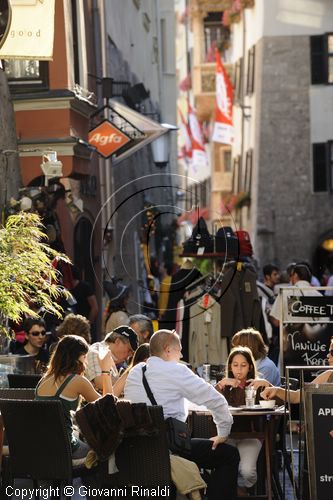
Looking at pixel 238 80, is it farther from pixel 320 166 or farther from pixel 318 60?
pixel 320 166

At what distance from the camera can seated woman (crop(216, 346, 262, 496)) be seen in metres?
11.2

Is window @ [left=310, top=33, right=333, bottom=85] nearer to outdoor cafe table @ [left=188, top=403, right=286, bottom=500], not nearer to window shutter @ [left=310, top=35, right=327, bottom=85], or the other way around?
window shutter @ [left=310, top=35, right=327, bottom=85]

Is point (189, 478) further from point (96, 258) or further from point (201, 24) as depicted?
point (201, 24)

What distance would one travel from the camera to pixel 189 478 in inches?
382

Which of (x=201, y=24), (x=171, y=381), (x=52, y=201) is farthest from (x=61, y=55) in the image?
(x=201, y=24)

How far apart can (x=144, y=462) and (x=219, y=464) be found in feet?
3.68

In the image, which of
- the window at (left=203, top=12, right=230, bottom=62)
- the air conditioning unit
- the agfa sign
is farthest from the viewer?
the window at (left=203, top=12, right=230, bottom=62)

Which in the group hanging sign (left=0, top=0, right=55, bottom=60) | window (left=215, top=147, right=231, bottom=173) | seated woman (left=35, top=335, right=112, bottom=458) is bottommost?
window (left=215, top=147, right=231, bottom=173)

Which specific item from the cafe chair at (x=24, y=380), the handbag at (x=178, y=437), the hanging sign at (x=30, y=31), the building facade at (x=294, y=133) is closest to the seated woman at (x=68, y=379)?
the handbag at (x=178, y=437)

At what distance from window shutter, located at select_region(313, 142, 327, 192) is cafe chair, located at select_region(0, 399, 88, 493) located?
29197 millimetres

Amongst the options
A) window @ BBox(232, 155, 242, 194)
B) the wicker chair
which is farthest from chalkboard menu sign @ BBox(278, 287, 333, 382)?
window @ BBox(232, 155, 242, 194)

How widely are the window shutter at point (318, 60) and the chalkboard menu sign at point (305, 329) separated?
22981mm

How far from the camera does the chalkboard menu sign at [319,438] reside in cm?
991

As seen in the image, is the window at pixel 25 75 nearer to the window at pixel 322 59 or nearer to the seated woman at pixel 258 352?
the seated woman at pixel 258 352
